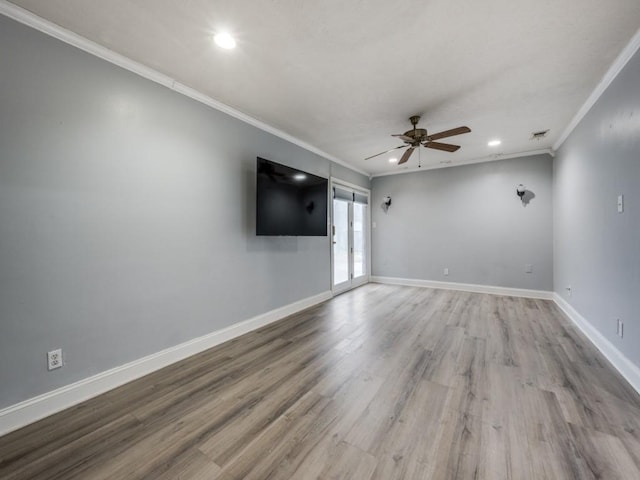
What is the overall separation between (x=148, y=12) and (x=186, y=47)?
0.35 meters

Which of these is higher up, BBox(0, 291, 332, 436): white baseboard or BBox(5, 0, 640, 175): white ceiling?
BBox(5, 0, 640, 175): white ceiling

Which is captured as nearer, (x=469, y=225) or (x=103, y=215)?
(x=103, y=215)

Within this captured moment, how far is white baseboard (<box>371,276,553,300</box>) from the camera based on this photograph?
4.78 meters

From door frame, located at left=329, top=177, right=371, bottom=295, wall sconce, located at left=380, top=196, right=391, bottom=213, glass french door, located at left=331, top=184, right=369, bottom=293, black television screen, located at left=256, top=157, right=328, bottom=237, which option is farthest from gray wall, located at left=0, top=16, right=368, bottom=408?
wall sconce, located at left=380, top=196, right=391, bottom=213

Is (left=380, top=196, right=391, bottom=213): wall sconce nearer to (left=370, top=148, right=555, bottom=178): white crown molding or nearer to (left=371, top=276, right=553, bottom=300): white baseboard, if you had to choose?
(left=370, top=148, right=555, bottom=178): white crown molding

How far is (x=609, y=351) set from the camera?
2455 mm

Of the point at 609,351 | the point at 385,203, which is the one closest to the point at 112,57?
the point at 609,351

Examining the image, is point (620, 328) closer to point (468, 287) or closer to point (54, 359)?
point (468, 287)

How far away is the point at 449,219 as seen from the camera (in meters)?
5.51

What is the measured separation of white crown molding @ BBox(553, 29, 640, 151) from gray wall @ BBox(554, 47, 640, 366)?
0.05 metres

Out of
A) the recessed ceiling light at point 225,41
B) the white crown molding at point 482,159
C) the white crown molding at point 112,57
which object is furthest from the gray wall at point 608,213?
the white crown molding at point 112,57

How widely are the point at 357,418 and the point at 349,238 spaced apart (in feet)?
13.4

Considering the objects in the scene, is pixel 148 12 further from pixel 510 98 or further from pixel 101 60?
pixel 510 98

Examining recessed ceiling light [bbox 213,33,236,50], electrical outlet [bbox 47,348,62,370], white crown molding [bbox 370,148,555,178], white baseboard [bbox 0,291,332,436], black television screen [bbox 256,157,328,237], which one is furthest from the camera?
white crown molding [bbox 370,148,555,178]
